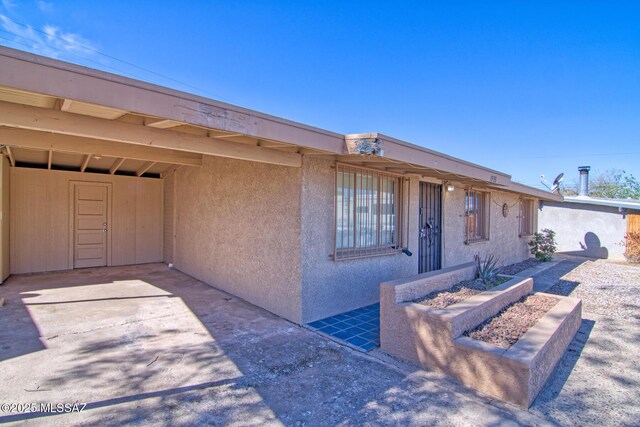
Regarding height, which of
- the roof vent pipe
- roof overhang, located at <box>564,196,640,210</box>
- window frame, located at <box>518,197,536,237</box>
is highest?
the roof vent pipe

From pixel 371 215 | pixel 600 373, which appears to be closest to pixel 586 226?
pixel 371 215

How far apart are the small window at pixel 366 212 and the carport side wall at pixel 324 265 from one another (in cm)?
17

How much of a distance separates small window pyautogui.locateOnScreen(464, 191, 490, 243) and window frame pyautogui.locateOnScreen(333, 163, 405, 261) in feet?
9.82

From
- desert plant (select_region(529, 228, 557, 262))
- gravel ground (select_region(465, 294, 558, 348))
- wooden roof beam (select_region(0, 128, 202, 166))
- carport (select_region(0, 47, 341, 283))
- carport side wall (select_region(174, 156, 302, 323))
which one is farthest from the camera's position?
desert plant (select_region(529, 228, 557, 262))

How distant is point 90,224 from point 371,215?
7775 millimetres

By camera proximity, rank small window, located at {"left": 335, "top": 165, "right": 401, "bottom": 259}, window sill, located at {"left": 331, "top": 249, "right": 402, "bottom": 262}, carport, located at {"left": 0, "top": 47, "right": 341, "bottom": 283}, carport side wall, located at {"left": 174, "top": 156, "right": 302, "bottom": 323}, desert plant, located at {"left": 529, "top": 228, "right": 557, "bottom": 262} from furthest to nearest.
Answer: desert plant, located at {"left": 529, "top": 228, "right": 557, "bottom": 262}, small window, located at {"left": 335, "top": 165, "right": 401, "bottom": 259}, window sill, located at {"left": 331, "top": 249, "right": 402, "bottom": 262}, carport side wall, located at {"left": 174, "top": 156, "right": 302, "bottom": 323}, carport, located at {"left": 0, "top": 47, "right": 341, "bottom": 283}

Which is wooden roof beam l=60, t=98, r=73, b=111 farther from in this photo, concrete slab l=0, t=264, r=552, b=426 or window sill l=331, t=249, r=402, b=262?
window sill l=331, t=249, r=402, b=262

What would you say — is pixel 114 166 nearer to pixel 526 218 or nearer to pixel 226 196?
pixel 226 196

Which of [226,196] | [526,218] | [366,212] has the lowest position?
[526,218]

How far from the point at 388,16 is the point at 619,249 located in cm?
1227

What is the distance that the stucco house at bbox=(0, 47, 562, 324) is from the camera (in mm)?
2859

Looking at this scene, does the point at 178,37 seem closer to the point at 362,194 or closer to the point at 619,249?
the point at 362,194

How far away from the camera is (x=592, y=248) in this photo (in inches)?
542

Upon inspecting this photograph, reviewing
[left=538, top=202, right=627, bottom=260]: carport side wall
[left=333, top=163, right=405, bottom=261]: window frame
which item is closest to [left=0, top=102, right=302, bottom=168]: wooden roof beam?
[left=333, top=163, right=405, bottom=261]: window frame
